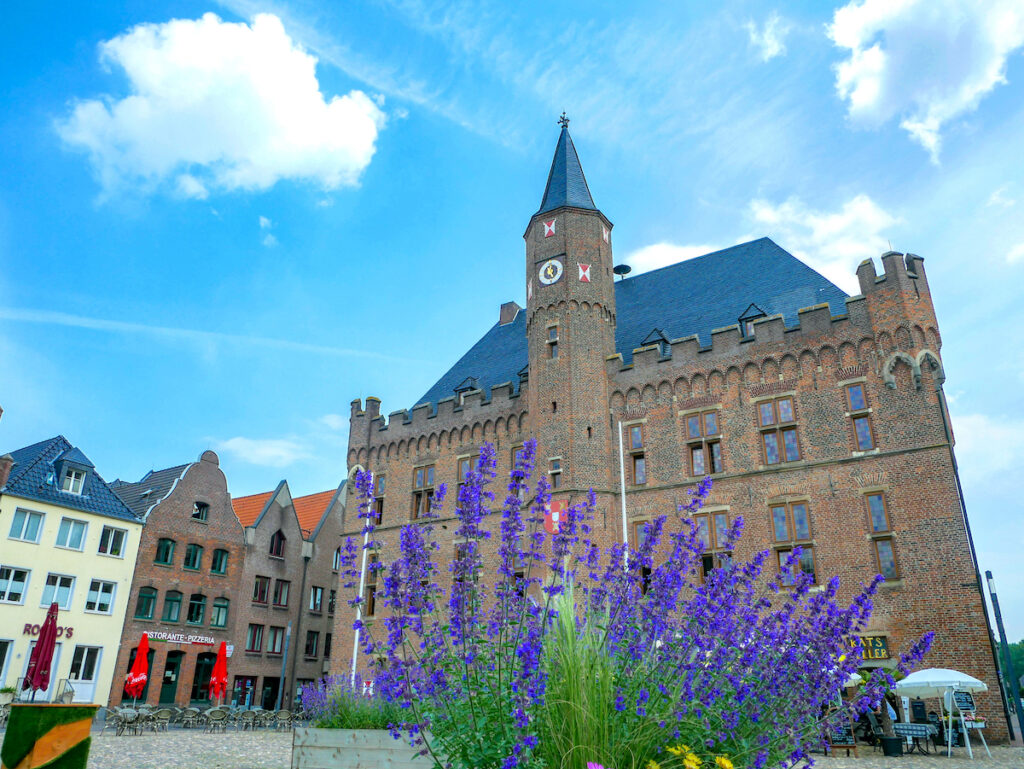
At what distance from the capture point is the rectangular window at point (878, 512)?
21.3 metres

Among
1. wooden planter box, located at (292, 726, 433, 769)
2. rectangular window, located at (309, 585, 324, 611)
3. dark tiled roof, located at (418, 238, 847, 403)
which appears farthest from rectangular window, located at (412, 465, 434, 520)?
wooden planter box, located at (292, 726, 433, 769)

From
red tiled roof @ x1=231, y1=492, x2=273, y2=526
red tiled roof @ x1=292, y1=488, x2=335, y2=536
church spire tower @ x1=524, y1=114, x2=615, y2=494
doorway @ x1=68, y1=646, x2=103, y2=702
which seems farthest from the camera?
red tiled roof @ x1=292, y1=488, x2=335, y2=536

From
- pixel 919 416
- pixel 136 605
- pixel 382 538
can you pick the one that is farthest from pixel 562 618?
pixel 136 605

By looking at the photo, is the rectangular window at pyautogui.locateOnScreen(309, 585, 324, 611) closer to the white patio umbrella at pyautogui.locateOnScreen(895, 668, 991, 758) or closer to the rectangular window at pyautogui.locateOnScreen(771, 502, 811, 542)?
the rectangular window at pyautogui.locateOnScreen(771, 502, 811, 542)

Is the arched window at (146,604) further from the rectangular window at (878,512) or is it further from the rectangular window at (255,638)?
the rectangular window at (878,512)

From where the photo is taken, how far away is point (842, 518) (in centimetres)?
2194

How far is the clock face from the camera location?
28547mm

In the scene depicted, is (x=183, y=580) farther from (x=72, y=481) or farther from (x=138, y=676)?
(x=138, y=676)

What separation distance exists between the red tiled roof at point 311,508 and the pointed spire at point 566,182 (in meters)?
22.3

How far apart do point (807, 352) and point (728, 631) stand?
19.3 meters

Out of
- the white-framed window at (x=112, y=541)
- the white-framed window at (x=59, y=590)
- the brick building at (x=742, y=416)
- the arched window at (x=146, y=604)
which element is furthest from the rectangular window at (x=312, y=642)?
the white-framed window at (x=59, y=590)

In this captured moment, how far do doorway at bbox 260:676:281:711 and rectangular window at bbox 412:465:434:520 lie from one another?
1343 cm

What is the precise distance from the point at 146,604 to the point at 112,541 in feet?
10.4

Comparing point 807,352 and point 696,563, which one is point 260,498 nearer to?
point 807,352
